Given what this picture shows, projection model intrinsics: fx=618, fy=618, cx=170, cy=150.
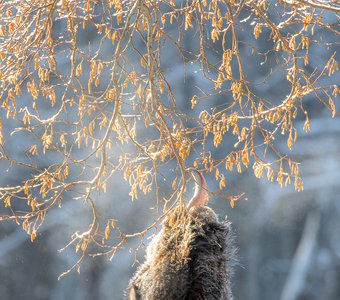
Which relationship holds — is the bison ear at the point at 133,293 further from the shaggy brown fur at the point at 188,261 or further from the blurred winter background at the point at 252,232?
the blurred winter background at the point at 252,232

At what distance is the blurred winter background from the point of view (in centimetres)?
459

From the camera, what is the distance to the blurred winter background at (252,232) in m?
4.59

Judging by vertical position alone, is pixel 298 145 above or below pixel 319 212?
Result: above

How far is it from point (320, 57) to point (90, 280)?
7.88 ft

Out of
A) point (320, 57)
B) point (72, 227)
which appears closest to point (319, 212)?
point (320, 57)

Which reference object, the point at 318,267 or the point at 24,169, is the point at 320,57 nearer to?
the point at 318,267

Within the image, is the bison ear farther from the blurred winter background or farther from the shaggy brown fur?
the blurred winter background

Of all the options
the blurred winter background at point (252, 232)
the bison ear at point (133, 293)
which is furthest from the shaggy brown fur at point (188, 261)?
the blurred winter background at point (252, 232)

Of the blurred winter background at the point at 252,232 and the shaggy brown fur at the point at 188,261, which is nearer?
the shaggy brown fur at the point at 188,261

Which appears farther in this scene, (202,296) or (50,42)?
(50,42)

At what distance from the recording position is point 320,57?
463 cm

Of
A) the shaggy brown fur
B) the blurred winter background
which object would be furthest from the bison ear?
the blurred winter background

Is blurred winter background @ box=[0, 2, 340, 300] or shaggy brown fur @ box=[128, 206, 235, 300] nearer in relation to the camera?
shaggy brown fur @ box=[128, 206, 235, 300]

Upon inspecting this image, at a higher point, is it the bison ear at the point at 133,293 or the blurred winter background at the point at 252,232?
the blurred winter background at the point at 252,232
